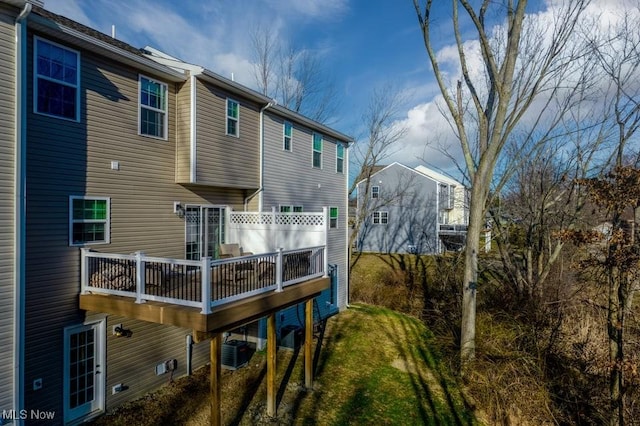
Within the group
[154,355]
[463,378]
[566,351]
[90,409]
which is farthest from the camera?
[463,378]

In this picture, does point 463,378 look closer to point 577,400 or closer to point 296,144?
point 577,400

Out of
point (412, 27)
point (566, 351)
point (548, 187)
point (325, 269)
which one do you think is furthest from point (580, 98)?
point (325, 269)

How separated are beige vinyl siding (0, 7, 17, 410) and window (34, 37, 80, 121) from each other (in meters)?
0.46

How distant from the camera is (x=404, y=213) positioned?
1233 inches

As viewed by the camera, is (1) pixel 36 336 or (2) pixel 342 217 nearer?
(1) pixel 36 336

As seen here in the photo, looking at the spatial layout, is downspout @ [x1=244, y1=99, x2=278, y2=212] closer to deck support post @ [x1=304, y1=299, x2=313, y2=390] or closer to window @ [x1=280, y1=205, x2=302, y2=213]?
window @ [x1=280, y1=205, x2=302, y2=213]

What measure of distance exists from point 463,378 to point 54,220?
10283 mm

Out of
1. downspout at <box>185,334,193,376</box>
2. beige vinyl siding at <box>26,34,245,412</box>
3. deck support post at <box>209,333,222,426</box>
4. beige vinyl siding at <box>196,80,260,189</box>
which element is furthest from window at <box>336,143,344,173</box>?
deck support post at <box>209,333,222,426</box>

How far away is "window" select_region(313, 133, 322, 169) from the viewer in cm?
1400

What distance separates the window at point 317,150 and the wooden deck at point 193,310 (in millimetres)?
7690

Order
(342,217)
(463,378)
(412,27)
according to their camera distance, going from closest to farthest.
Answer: (463,378) < (412,27) < (342,217)

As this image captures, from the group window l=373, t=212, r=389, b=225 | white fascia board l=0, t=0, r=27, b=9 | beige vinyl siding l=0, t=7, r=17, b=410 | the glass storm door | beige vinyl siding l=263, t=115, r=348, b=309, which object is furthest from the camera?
window l=373, t=212, r=389, b=225

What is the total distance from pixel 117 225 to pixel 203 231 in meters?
2.41

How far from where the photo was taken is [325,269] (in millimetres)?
9047
